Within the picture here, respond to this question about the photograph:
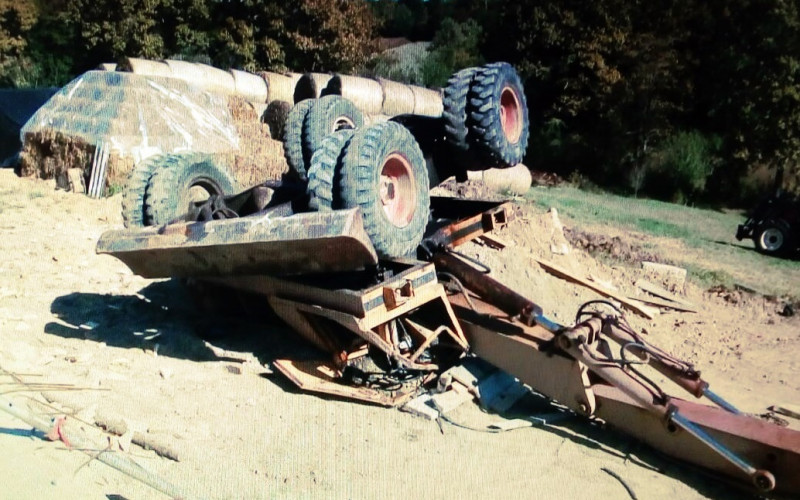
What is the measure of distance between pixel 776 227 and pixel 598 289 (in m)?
7.56

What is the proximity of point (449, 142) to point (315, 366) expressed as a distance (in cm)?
204

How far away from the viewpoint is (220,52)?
89.8 ft

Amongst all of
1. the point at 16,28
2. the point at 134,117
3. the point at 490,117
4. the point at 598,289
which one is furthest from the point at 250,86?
the point at 16,28

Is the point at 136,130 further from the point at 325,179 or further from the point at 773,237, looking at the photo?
the point at 773,237

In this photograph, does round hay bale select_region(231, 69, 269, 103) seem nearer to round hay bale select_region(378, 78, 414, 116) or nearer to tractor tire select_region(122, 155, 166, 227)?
round hay bale select_region(378, 78, 414, 116)

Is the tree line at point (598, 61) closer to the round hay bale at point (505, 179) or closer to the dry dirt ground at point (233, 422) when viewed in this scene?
the round hay bale at point (505, 179)

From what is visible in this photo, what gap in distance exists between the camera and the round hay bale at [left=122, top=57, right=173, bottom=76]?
51.6ft

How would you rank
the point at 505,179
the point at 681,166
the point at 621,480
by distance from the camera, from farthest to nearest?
the point at 681,166, the point at 505,179, the point at 621,480

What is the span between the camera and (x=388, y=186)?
5.50 meters

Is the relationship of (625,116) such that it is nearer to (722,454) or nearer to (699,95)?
(699,95)

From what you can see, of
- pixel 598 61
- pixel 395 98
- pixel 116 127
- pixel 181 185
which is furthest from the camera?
pixel 598 61

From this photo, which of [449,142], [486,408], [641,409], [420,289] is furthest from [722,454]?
[449,142]

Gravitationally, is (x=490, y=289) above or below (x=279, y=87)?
below

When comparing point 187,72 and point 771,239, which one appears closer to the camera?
point 771,239
